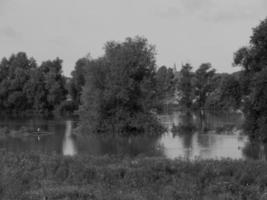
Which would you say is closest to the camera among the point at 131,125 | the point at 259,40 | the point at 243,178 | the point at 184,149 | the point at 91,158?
the point at 243,178

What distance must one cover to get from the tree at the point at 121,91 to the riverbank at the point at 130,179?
1087 inches

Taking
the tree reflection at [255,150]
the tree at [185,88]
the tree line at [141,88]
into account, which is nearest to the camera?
the tree reflection at [255,150]

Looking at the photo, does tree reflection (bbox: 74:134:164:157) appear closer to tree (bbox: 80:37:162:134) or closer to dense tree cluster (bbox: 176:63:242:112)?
tree (bbox: 80:37:162:134)

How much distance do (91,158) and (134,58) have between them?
28.6m

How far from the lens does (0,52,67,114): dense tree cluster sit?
88.2 meters

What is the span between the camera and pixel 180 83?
92.3 meters

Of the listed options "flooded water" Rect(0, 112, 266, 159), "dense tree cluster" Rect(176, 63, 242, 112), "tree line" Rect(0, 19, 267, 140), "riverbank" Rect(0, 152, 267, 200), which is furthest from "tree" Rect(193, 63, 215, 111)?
"riverbank" Rect(0, 152, 267, 200)

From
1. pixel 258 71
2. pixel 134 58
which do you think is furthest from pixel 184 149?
pixel 134 58

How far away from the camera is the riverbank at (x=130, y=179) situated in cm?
1177

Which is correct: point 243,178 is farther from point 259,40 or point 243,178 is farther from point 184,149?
point 259,40

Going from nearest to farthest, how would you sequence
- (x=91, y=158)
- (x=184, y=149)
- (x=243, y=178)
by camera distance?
1. (x=243, y=178)
2. (x=91, y=158)
3. (x=184, y=149)

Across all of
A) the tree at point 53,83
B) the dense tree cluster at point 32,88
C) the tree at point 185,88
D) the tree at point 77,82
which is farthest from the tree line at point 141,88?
the tree at point 185,88

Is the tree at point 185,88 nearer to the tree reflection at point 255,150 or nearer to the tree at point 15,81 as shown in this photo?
the tree at point 15,81

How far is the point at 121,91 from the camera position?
4538cm
